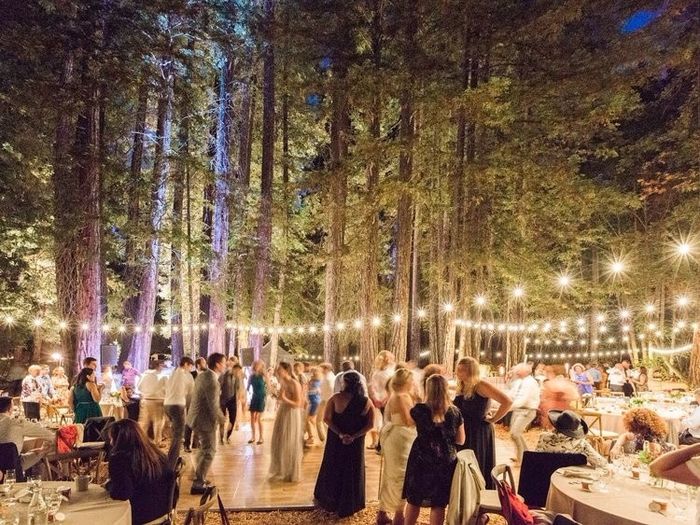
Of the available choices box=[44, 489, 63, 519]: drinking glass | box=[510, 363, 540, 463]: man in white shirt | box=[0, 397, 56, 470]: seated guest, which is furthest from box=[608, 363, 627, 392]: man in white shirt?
box=[44, 489, 63, 519]: drinking glass

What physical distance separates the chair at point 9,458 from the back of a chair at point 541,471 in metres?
4.50

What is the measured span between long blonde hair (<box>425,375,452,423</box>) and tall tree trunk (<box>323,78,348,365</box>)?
9.85m

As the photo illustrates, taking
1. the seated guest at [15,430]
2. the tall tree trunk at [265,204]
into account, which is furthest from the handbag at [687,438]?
the tall tree trunk at [265,204]

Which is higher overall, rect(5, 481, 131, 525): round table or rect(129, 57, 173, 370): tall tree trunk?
rect(129, 57, 173, 370): tall tree trunk

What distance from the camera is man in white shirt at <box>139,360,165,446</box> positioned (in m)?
8.45

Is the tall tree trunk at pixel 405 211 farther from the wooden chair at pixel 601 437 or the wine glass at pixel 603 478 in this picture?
the wine glass at pixel 603 478

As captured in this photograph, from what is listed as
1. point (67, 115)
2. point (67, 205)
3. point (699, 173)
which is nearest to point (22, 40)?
point (67, 115)

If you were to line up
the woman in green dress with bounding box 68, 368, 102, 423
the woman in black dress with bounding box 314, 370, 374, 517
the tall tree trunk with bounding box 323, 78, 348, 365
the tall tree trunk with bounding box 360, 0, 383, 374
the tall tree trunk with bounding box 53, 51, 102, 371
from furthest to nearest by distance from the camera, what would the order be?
the tall tree trunk with bounding box 323, 78, 348, 365
the tall tree trunk with bounding box 360, 0, 383, 374
the tall tree trunk with bounding box 53, 51, 102, 371
the woman in green dress with bounding box 68, 368, 102, 423
the woman in black dress with bounding box 314, 370, 374, 517

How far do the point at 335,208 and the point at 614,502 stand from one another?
10.9 metres

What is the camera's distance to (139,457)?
3520 mm

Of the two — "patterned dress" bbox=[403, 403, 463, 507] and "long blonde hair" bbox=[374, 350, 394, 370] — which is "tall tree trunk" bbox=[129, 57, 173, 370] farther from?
"patterned dress" bbox=[403, 403, 463, 507]

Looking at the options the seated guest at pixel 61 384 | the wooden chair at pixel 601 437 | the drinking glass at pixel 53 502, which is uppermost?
the drinking glass at pixel 53 502

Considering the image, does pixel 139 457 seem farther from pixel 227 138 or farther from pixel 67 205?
pixel 227 138

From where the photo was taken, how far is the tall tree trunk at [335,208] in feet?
45.1
